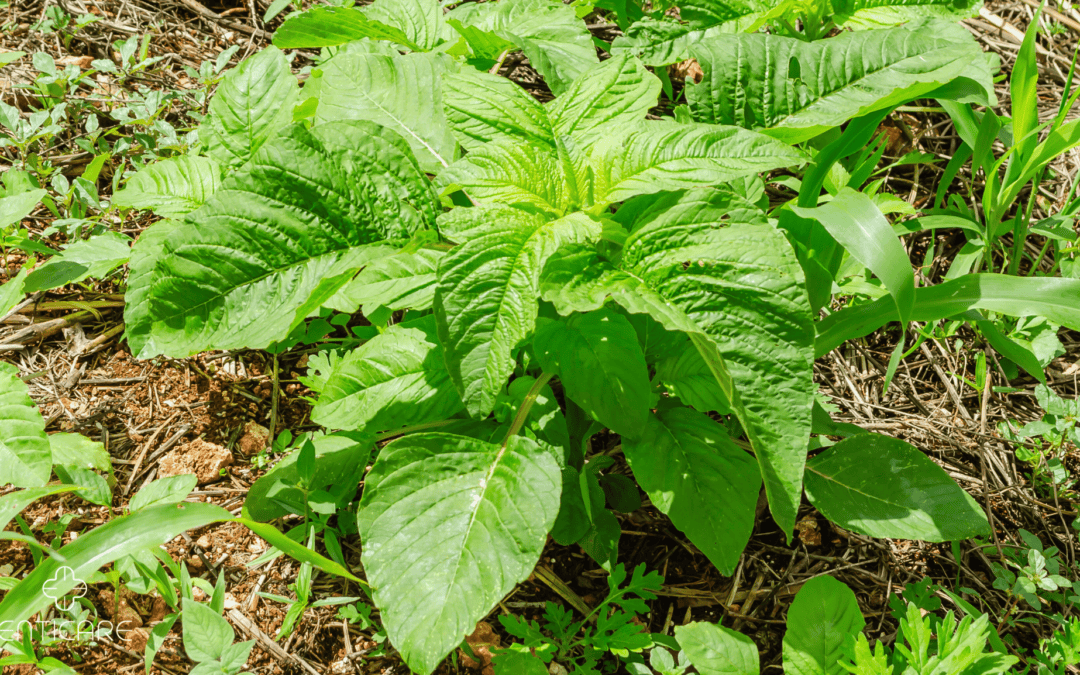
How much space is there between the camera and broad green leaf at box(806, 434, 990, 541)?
5.20 feet

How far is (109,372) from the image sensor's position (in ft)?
6.76

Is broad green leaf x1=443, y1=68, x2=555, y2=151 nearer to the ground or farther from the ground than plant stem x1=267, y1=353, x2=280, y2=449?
farther from the ground

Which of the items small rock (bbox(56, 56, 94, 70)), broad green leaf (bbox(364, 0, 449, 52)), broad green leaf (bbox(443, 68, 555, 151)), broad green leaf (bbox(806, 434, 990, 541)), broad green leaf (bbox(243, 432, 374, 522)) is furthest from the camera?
small rock (bbox(56, 56, 94, 70))

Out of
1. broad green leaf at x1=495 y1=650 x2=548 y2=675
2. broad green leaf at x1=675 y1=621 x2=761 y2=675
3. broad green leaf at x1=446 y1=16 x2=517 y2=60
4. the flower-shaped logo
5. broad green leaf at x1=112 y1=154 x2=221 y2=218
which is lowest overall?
broad green leaf at x1=495 y1=650 x2=548 y2=675

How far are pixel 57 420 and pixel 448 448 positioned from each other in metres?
1.22

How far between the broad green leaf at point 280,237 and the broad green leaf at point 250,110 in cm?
46

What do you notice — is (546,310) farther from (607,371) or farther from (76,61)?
(76,61)

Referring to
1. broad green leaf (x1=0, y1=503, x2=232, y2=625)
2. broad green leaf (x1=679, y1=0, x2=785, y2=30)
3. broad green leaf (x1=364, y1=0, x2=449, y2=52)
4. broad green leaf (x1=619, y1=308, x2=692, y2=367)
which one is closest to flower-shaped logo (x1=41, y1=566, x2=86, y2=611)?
broad green leaf (x1=0, y1=503, x2=232, y2=625)

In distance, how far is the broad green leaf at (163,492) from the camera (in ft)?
5.32

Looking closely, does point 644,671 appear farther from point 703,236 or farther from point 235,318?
point 235,318

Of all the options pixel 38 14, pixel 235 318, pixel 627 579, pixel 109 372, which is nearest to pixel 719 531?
pixel 627 579

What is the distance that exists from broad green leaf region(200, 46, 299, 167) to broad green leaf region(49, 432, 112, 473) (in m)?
0.79

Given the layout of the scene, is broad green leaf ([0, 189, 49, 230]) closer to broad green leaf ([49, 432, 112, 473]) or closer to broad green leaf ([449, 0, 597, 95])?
broad green leaf ([49, 432, 112, 473])

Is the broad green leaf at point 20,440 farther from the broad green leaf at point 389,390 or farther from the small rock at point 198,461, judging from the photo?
the broad green leaf at point 389,390
